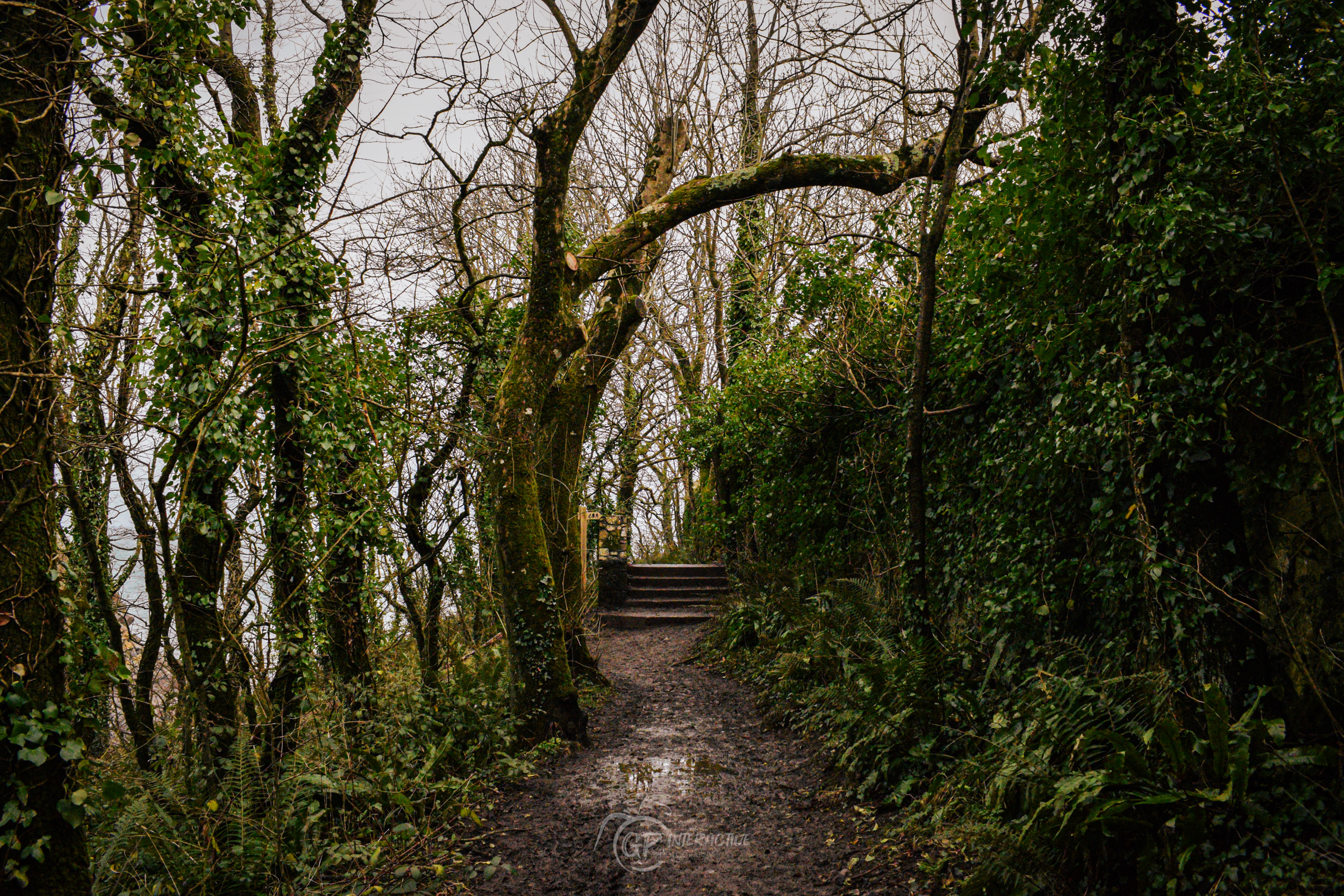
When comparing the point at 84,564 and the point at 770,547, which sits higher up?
the point at 84,564

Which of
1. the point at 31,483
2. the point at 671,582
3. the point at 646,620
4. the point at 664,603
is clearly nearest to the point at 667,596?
the point at 664,603

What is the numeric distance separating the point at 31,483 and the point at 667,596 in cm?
1272

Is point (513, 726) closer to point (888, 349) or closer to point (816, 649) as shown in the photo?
point (816, 649)

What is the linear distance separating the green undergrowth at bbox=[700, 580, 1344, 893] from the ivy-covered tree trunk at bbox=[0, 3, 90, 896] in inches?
155

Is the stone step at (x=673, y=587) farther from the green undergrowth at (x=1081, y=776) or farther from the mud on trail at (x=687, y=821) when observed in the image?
the green undergrowth at (x=1081, y=776)

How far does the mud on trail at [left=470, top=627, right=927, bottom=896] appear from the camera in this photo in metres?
4.25

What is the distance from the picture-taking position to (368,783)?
15.3ft

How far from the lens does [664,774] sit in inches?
238

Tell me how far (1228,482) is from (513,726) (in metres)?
5.67

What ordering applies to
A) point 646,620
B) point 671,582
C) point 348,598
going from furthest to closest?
1. point 671,582
2. point 646,620
3. point 348,598

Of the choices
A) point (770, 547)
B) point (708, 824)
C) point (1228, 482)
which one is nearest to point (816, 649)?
point (708, 824)

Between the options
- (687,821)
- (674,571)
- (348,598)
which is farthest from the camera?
(674,571)

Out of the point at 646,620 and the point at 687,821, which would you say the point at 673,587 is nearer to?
the point at 646,620

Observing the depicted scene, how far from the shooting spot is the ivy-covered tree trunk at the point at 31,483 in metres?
2.68
